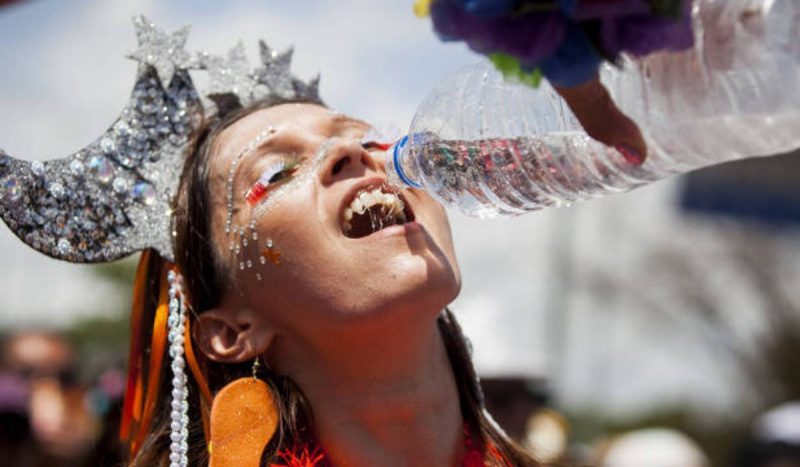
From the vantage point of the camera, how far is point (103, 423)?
16.1 ft

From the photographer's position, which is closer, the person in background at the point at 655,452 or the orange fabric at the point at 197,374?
the orange fabric at the point at 197,374

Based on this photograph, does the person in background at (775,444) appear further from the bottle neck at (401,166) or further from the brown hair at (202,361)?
the bottle neck at (401,166)

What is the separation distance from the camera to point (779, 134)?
2.14 meters

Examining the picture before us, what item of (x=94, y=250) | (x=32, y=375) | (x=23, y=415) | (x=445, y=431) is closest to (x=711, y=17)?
(x=445, y=431)

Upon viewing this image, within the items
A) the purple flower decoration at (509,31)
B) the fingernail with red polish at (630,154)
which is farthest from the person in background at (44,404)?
the purple flower decoration at (509,31)

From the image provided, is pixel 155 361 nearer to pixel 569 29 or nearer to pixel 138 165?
pixel 138 165

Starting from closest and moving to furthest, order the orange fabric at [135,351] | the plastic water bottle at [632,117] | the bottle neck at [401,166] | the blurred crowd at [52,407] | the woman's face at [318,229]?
the plastic water bottle at [632,117]
the woman's face at [318,229]
the bottle neck at [401,166]
the orange fabric at [135,351]
the blurred crowd at [52,407]

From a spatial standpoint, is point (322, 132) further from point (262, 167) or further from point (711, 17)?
point (711, 17)

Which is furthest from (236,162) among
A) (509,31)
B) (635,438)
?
(635,438)

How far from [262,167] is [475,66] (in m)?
0.64

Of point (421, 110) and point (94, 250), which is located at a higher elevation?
point (421, 110)

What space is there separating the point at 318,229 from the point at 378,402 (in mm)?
442

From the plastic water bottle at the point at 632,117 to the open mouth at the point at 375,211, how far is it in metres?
0.09

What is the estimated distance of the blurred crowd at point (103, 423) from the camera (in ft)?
14.3
